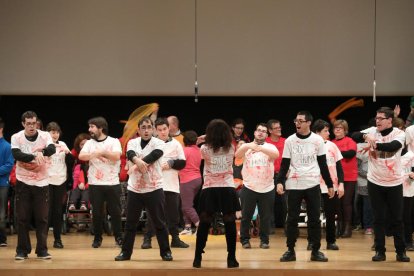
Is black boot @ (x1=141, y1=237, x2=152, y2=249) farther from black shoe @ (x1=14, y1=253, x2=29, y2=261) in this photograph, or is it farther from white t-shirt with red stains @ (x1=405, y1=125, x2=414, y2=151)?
white t-shirt with red stains @ (x1=405, y1=125, x2=414, y2=151)

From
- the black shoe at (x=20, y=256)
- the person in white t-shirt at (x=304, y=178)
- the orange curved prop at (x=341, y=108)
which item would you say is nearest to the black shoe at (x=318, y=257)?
the person in white t-shirt at (x=304, y=178)

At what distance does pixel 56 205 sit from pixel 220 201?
2.60m

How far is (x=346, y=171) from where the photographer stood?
1002 cm

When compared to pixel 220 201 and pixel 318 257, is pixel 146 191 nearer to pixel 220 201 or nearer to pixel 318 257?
pixel 220 201

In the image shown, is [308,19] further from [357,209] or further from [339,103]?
[357,209]

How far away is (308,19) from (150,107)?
8.66 ft

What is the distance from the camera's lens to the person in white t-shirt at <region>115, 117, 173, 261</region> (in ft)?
23.7

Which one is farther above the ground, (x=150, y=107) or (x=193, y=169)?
(x=150, y=107)

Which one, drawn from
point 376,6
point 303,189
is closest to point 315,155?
point 303,189

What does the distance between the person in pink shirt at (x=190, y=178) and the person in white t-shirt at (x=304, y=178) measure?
8.46 ft

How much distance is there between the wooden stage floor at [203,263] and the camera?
6.62 meters

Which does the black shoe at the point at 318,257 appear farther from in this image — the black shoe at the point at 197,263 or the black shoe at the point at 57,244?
the black shoe at the point at 57,244

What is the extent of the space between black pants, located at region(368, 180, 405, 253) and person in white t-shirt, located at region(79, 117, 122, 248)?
275cm

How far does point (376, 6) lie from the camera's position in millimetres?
10883
